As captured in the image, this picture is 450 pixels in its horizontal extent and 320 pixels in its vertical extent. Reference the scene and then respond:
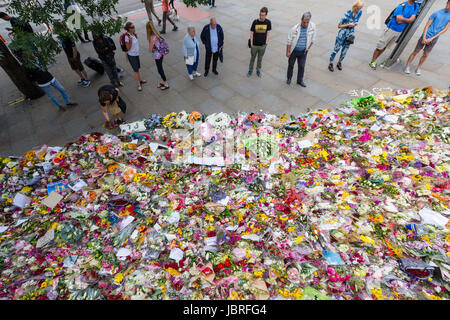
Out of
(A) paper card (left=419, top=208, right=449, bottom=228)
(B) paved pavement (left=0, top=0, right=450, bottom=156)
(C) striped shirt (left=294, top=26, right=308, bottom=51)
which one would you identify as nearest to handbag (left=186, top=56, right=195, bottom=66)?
(B) paved pavement (left=0, top=0, right=450, bottom=156)

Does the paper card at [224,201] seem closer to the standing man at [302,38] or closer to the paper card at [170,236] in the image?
the paper card at [170,236]

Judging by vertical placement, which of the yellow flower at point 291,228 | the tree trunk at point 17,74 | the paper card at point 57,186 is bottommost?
the yellow flower at point 291,228

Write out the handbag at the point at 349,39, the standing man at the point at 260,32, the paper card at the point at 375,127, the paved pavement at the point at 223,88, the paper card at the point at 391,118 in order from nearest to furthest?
1. the paper card at the point at 375,127
2. the paper card at the point at 391,118
3. the standing man at the point at 260,32
4. the paved pavement at the point at 223,88
5. the handbag at the point at 349,39

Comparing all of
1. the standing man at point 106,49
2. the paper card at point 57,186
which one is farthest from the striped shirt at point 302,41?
the paper card at point 57,186

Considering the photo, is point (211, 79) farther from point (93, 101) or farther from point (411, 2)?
point (411, 2)

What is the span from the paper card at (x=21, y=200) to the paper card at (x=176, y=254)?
3.09 meters

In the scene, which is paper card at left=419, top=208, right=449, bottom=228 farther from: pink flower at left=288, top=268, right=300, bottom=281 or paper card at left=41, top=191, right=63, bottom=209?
paper card at left=41, top=191, right=63, bottom=209

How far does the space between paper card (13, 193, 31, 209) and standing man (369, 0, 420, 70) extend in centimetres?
996

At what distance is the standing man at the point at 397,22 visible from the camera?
241 inches

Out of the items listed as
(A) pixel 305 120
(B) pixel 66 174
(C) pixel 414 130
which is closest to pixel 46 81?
(B) pixel 66 174

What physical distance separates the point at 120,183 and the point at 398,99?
7267 mm

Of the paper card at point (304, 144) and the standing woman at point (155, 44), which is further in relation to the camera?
the standing woman at point (155, 44)

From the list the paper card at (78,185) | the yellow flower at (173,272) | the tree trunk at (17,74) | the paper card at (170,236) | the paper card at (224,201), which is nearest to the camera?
the yellow flower at (173,272)
